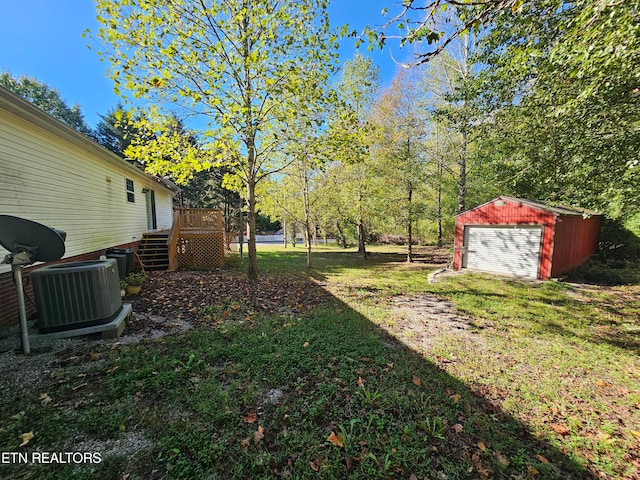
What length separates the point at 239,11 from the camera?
6047 millimetres

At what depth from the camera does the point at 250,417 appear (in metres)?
2.41

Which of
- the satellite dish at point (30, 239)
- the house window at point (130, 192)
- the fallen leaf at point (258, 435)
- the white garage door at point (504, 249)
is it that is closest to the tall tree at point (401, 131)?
the white garage door at point (504, 249)

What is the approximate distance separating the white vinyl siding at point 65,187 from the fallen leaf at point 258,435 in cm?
492

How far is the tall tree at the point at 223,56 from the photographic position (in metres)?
5.71

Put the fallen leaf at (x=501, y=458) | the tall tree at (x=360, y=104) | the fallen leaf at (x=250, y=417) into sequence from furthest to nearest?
the tall tree at (x=360, y=104) < the fallen leaf at (x=250, y=417) < the fallen leaf at (x=501, y=458)

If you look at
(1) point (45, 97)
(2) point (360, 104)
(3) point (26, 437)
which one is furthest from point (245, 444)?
(1) point (45, 97)

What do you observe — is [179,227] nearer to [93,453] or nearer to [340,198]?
[340,198]

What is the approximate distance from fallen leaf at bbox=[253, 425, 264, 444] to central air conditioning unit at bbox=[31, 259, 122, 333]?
3.00m

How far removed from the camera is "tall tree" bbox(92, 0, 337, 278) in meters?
5.71

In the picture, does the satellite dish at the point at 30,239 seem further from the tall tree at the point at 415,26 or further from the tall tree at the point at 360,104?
the tall tree at the point at 360,104

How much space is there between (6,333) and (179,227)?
252 inches

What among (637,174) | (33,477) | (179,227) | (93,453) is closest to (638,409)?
(637,174)

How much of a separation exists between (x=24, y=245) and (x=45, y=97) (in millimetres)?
35703

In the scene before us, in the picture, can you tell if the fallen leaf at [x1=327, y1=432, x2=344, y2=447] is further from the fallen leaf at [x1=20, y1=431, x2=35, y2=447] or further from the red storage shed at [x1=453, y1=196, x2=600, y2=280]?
the red storage shed at [x1=453, y1=196, x2=600, y2=280]
